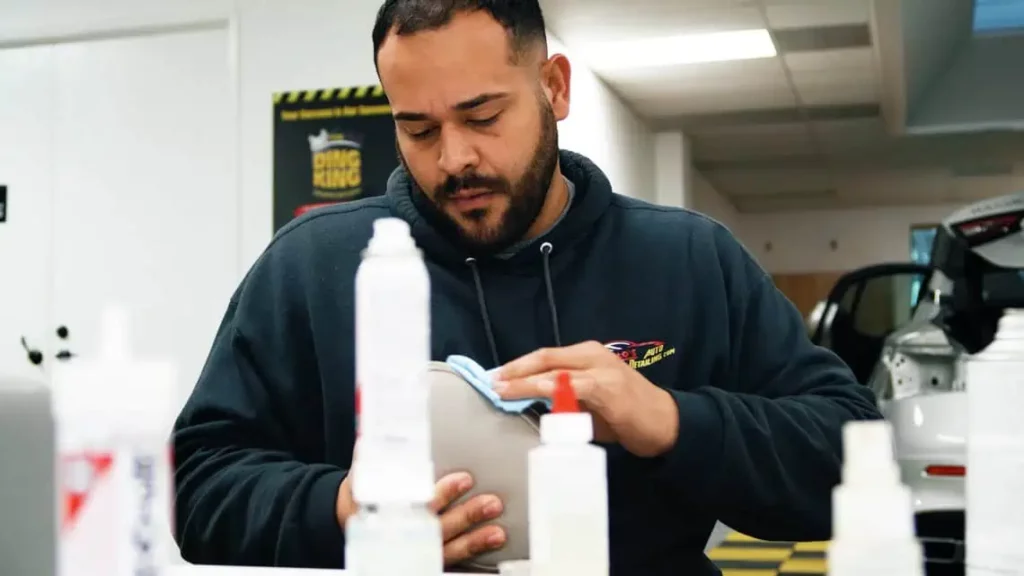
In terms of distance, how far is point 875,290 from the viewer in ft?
43.8

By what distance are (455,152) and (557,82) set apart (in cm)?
27

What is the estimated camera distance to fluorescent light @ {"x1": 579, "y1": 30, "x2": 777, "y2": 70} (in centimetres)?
519

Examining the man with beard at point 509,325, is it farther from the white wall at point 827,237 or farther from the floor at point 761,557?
the white wall at point 827,237

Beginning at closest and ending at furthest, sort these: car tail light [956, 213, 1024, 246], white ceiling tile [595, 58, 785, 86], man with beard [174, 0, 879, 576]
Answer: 1. man with beard [174, 0, 879, 576]
2. car tail light [956, 213, 1024, 246]
3. white ceiling tile [595, 58, 785, 86]

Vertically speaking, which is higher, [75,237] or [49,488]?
[75,237]

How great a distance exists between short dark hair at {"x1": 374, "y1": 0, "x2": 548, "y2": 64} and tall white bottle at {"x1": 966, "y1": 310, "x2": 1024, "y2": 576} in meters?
0.69

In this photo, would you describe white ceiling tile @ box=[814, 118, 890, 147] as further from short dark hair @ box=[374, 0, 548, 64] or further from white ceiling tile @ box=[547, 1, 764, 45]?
short dark hair @ box=[374, 0, 548, 64]

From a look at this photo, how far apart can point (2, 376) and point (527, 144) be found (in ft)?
2.58

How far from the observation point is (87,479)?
23.1 inches

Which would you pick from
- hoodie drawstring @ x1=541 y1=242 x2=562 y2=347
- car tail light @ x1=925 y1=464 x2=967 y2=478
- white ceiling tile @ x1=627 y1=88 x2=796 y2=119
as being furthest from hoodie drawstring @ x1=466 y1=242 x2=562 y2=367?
white ceiling tile @ x1=627 y1=88 x2=796 y2=119

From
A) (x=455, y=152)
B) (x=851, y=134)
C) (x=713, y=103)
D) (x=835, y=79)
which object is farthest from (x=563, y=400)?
(x=851, y=134)

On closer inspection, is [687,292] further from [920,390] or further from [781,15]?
[781,15]

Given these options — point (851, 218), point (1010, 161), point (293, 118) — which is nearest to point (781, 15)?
point (293, 118)

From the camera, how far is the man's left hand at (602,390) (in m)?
0.84
